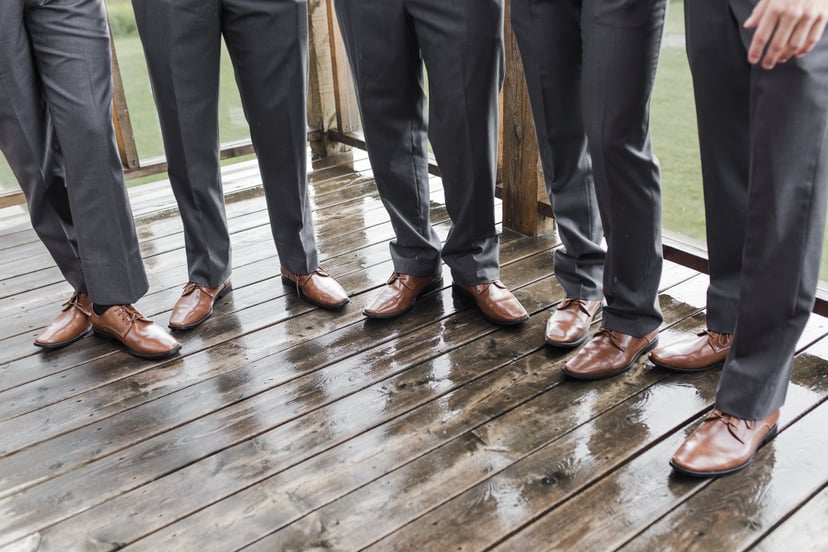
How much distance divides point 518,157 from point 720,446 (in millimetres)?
1297

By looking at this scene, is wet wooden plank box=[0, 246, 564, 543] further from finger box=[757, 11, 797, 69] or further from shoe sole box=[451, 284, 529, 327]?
finger box=[757, 11, 797, 69]

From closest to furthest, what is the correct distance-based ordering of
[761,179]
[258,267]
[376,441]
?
1. [761,179]
2. [376,441]
3. [258,267]

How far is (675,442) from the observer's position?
4.99 ft

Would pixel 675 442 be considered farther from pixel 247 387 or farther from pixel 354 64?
pixel 354 64

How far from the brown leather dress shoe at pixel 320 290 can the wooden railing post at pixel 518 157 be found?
68 cm

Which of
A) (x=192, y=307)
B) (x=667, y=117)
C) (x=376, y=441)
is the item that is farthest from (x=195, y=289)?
(x=667, y=117)

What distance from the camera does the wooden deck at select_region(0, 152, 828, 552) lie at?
1.34 metres

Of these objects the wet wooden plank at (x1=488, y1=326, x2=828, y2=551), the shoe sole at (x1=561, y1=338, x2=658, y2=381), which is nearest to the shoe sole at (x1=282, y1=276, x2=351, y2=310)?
the shoe sole at (x1=561, y1=338, x2=658, y2=381)

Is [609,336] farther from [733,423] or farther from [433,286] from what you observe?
[433,286]

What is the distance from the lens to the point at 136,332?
198 cm

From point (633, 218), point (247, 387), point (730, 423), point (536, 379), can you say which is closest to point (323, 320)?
point (247, 387)

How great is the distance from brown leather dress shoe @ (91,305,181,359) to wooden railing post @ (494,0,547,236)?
3.83 feet

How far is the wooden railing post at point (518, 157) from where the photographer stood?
2.39 m

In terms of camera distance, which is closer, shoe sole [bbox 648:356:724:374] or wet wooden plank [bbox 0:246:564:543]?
wet wooden plank [bbox 0:246:564:543]
